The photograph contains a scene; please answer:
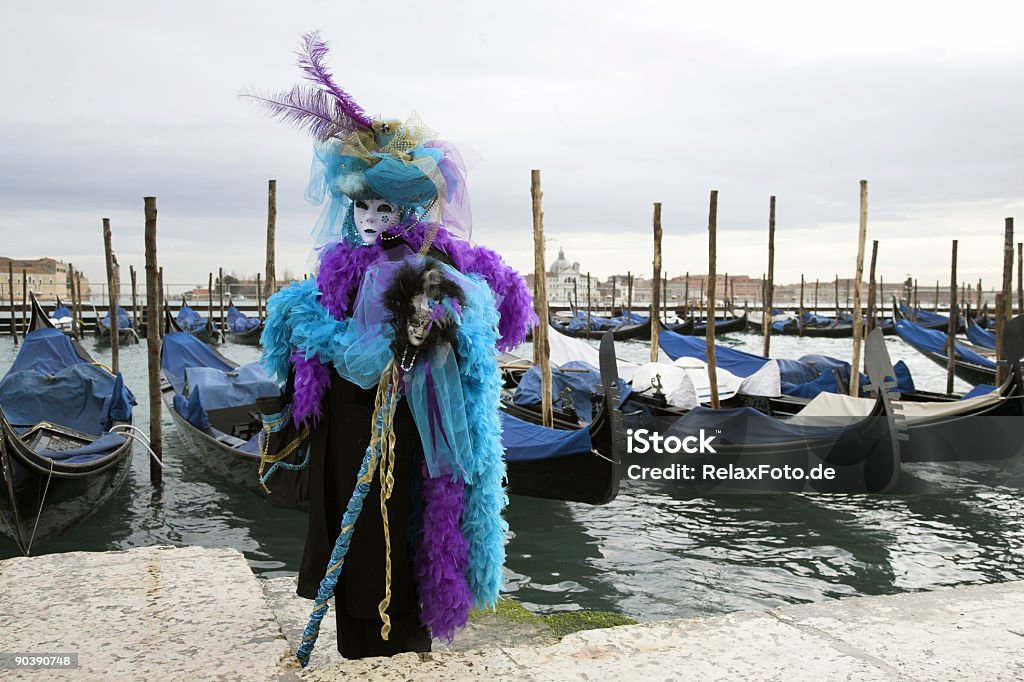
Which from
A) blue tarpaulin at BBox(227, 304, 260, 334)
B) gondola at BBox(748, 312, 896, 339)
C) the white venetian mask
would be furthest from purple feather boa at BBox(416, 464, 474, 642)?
gondola at BBox(748, 312, 896, 339)

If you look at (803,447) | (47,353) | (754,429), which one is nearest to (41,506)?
(754,429)

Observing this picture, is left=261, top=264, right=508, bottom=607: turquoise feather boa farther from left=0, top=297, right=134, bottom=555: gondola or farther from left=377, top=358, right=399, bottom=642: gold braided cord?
left=0, top=297, right=134, bottom=555: gondola

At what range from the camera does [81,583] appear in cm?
193

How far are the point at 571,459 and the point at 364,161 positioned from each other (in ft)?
11.0

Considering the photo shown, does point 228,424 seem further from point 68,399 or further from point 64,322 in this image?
point 64,322

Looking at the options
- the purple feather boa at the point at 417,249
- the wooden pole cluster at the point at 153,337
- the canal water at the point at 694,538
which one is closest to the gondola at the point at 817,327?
the canal water at the point at 694,538

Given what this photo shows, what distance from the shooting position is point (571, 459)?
185 inches

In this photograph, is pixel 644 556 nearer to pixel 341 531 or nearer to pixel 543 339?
pixel 543 339

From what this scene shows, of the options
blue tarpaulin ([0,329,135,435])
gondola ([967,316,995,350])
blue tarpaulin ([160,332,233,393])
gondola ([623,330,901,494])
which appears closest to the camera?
gondola ([623,330,901,494])

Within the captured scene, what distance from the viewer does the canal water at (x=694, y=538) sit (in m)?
3.75

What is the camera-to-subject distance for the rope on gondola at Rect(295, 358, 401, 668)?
146cm

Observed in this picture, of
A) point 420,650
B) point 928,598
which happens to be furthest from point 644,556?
point 420,650

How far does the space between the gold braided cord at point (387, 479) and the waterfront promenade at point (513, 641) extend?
9 cm

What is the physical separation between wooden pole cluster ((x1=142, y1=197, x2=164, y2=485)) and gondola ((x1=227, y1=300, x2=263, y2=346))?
600 inches
